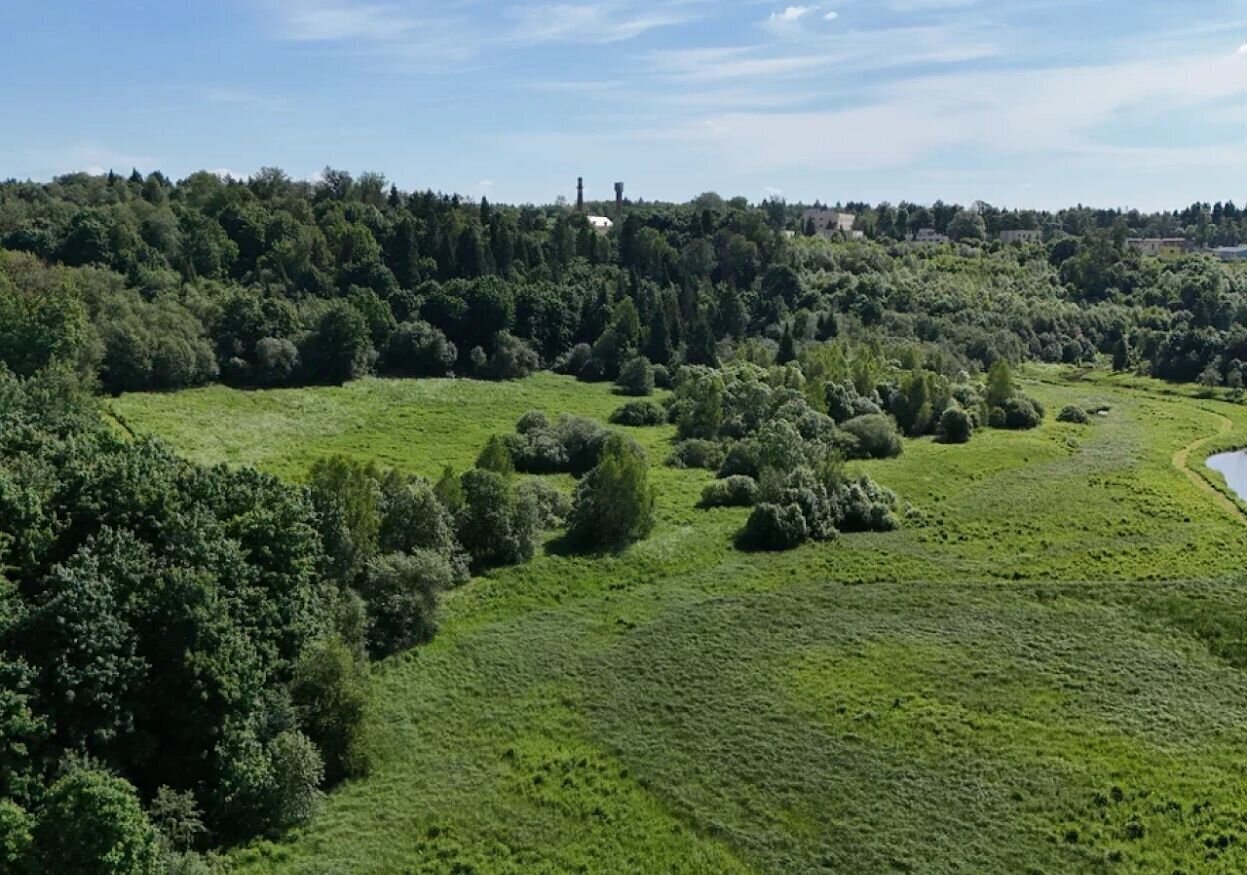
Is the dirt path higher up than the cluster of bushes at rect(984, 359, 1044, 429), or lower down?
lower down

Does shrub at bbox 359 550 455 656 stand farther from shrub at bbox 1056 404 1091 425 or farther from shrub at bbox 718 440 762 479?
shrub at bbox 1056 404 1091 425

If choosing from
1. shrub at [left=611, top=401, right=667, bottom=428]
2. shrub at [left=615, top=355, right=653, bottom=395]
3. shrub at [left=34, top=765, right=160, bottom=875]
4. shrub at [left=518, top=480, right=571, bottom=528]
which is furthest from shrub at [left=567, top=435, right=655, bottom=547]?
shrub at [left=615, top=355, right=653, bottom=395]

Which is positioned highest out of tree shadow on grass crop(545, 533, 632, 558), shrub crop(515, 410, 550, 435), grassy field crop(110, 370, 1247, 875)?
shrub crop(515, 410, 550, 435)

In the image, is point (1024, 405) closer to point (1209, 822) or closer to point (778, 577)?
point (778, 577)

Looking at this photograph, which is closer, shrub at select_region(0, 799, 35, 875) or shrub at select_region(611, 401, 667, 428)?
shrub at select_region(0, 799, 35, 875)

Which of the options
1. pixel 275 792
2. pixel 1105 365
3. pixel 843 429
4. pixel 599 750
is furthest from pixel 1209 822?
pixel 1105 365

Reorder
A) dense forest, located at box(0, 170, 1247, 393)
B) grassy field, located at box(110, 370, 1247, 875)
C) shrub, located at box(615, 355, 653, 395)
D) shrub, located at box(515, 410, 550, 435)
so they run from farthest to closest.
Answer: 1. shrub, located at box(615, 355, 653, 395)
2. dense forest, located at box(0, 170, 1247, 393)
3. shrub, located at box(515, 410, 550, 435)
4. grassy field, located at box(110, 370, 1247, 875)

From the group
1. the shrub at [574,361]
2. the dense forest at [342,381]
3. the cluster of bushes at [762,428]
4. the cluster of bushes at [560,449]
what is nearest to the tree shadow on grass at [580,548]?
the dense forest at [342,381]

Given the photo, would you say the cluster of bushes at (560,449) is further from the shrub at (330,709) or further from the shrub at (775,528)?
the shrub at (330,709)
